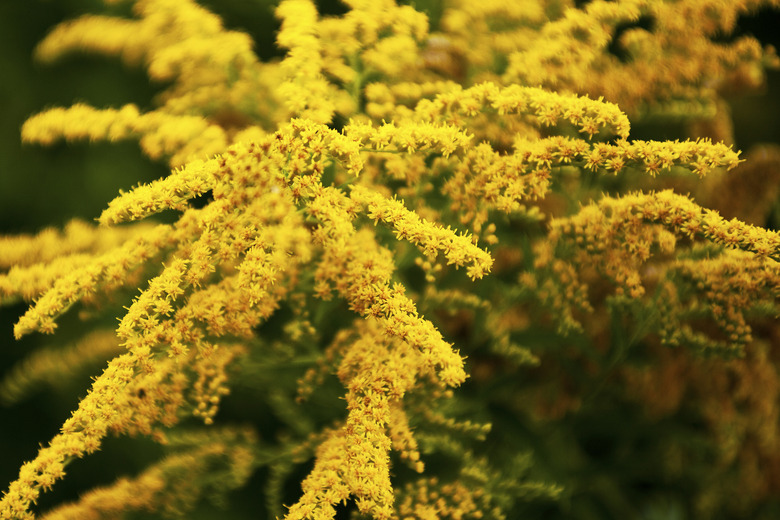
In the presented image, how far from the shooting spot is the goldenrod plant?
63 centimetres

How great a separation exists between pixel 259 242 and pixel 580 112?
36 cm

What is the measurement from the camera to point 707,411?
0.85 metres

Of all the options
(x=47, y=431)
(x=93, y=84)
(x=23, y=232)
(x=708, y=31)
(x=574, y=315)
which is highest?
(x=93, y=84)

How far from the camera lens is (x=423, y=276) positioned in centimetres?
95

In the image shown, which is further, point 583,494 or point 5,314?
point 5,314

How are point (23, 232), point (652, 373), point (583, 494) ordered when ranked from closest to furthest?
point (652, 373), point (583, 494), point (23, 232)

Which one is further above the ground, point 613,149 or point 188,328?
point 613,149

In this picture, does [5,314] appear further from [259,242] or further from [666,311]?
[666,311]

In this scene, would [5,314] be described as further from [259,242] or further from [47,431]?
[259,242]

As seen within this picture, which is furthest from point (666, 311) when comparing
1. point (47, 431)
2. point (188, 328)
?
point (47, 431)

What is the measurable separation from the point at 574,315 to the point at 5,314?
0.92 metres

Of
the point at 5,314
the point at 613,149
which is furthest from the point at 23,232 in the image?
the point at 613,149

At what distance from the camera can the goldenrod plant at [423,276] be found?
63 cm

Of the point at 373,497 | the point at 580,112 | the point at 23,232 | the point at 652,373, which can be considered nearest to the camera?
the point at 373,497
